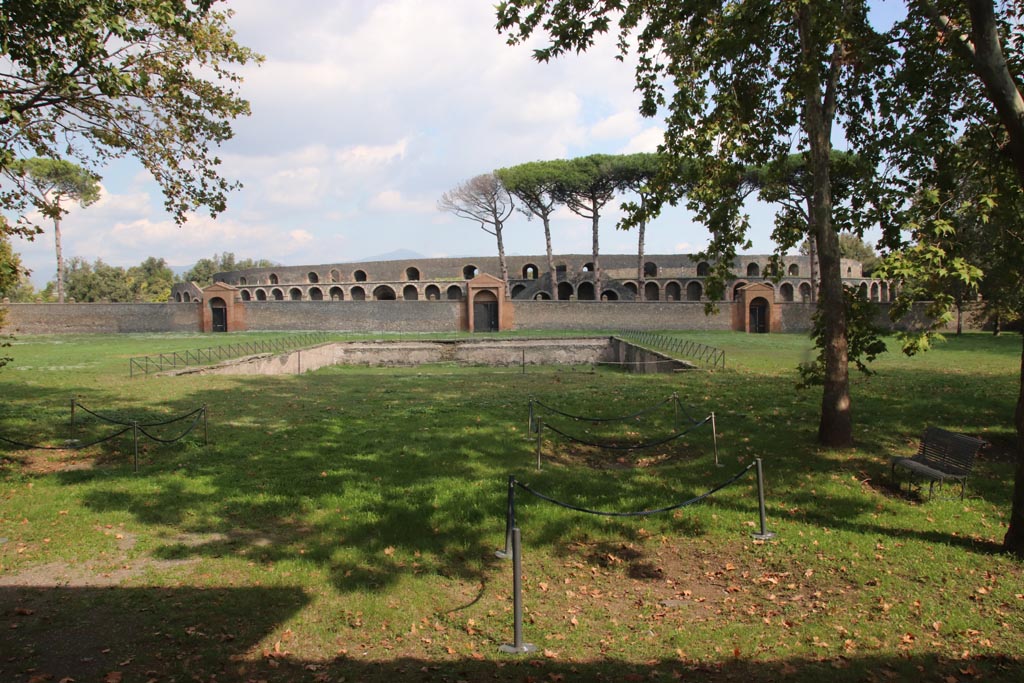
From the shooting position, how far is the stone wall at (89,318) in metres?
44.5

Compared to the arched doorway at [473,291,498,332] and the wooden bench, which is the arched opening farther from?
the wooden bench

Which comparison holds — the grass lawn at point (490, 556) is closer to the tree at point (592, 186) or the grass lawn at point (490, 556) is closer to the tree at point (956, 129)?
the tree at point (956, 129)

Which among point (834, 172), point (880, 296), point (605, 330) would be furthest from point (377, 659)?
point (880, 296)

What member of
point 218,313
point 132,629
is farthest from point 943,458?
point 218,313

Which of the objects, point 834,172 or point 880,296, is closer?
point 834,172

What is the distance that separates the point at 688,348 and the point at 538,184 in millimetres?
26025

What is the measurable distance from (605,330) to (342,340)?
16.5 m

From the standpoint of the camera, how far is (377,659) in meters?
4.73

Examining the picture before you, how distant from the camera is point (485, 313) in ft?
137

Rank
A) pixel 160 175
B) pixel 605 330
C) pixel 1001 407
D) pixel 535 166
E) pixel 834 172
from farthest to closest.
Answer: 1. pixel 535 166
2. pixel 605 330
3. pixel 1001 407
4. pixel 160 175
5. pixel 834 172

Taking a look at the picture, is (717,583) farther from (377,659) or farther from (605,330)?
(605,330)

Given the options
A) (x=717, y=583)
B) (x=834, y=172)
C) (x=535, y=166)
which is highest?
(x=535, y=166)

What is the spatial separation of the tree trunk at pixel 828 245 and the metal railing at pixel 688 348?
1072cm

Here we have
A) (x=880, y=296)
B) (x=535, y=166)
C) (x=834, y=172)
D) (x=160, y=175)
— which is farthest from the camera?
(x=880, y=296)
